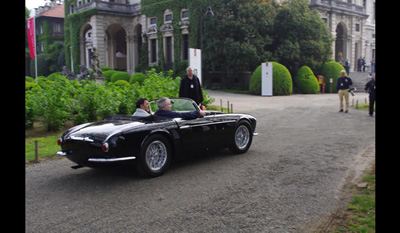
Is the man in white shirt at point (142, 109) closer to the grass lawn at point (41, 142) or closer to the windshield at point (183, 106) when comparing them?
the windshield at point (183, 106)

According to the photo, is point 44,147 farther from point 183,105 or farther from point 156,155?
point 156,155

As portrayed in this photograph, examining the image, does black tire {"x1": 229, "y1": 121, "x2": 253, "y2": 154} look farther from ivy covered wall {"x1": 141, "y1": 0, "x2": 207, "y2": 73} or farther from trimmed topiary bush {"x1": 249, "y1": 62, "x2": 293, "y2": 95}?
ivy covered wall {"x1": 141, "y1": 0, "x2": 207, "y2": 73}

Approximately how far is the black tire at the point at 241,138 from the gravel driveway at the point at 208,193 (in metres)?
0.16

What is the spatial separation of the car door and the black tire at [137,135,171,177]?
0.39 m

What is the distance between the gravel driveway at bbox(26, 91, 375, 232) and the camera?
4.14 metres

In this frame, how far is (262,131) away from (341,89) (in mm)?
7053

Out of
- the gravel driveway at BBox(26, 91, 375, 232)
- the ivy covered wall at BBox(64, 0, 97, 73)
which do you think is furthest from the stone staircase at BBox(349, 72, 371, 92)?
the ivy covered wall at BBox(64, 0, 97, 73)

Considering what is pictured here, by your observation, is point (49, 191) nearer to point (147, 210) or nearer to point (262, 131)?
point (147, 210)

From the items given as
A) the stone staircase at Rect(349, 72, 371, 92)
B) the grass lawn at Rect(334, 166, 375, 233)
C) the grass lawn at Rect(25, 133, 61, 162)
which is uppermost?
the stone staircase at Rect(349, 72, 371, 92)

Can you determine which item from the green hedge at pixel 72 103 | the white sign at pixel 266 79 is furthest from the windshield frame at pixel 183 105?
the white sign at pixel 266 79

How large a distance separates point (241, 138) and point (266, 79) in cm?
1748

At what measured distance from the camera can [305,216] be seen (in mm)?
4312

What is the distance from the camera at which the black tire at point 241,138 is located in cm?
754
